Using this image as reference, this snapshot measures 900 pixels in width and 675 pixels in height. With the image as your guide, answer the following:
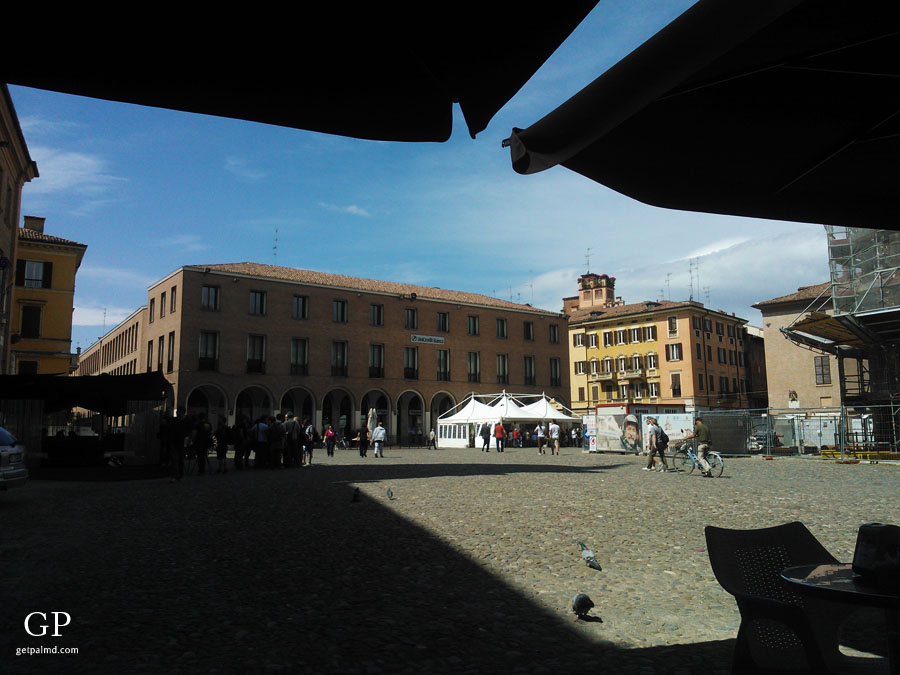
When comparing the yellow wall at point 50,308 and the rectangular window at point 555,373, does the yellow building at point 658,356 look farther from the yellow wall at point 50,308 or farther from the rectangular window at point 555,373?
the yellow wall at point 50,308

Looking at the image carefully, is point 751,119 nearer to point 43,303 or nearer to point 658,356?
point 43,303

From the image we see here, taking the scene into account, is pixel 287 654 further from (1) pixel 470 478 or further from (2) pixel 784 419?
(2) pixel 784 419

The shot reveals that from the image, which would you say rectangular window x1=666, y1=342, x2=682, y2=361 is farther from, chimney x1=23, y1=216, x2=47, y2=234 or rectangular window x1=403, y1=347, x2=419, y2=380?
chimney x1=23, y1=216, x2=47, y2=234

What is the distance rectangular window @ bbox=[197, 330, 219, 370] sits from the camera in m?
44.3

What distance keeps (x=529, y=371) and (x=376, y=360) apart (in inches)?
548

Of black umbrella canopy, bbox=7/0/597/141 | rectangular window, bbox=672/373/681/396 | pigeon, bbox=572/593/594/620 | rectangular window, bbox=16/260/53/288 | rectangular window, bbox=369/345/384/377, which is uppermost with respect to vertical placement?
rectangular window, bbox=16/260/53/288

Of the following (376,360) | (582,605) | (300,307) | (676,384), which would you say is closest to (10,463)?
(582,605)

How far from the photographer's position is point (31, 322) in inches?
1626

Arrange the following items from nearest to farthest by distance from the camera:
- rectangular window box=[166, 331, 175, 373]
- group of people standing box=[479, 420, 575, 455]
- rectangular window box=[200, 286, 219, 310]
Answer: group of people standing box=[479, 420, 575, 455], rectangular window box=[166, 331, 175, 373], rectangular window box=[200, 286, 219, 310]

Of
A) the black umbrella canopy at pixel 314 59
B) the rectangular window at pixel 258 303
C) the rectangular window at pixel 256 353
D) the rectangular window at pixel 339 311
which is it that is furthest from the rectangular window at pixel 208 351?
the black umbrella canopy at pixel 314 59

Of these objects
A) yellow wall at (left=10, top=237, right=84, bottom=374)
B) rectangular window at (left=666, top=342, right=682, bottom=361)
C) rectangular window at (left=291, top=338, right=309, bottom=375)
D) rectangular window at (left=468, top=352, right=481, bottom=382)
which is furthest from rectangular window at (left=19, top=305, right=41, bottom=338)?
rectangular window at (left=666, top=342, right=682, bottom=361)

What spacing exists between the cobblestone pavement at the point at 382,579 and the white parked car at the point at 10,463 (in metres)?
0.52

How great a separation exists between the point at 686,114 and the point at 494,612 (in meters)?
3.57

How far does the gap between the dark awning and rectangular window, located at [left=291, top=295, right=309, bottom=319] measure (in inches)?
1104
